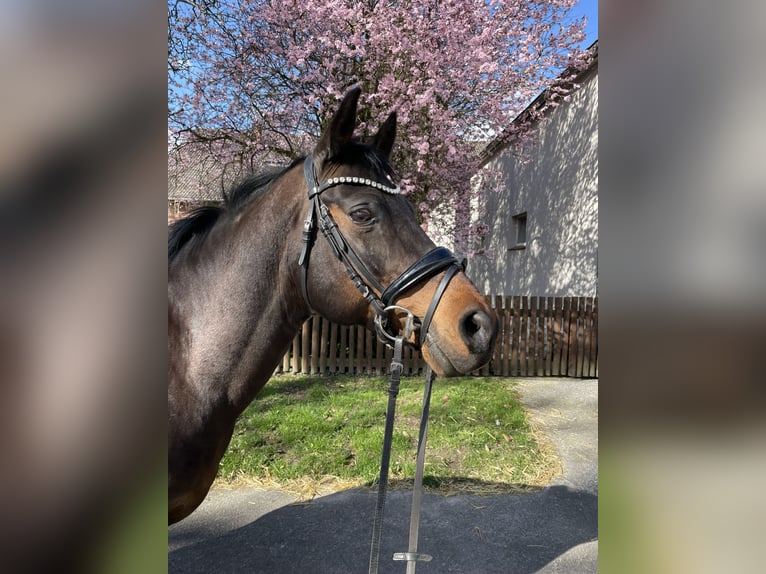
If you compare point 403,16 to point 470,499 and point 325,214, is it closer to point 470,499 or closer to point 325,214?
point 325,214

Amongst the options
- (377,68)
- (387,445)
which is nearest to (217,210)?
(387,445)

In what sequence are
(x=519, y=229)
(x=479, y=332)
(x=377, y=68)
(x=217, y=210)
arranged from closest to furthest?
(x=479, y=332), (x=217, y=210), (x=377, y=68), (x=519, y=229)

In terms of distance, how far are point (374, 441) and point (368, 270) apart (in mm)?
3240

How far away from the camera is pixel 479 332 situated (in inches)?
60.1

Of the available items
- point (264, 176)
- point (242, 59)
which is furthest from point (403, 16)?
point (264, 176)

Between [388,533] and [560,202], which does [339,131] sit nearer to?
[388,533]

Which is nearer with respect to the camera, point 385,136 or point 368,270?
point 368,270

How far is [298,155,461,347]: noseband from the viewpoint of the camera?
157 cm

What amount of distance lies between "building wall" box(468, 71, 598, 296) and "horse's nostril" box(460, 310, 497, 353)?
22.8ft

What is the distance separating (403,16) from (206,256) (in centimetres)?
568

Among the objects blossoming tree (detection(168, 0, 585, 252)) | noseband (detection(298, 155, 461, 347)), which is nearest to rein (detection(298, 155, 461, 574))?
noseband (detection(298, 155, 461, 347))

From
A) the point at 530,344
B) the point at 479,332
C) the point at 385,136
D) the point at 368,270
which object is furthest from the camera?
the point at 530,344
